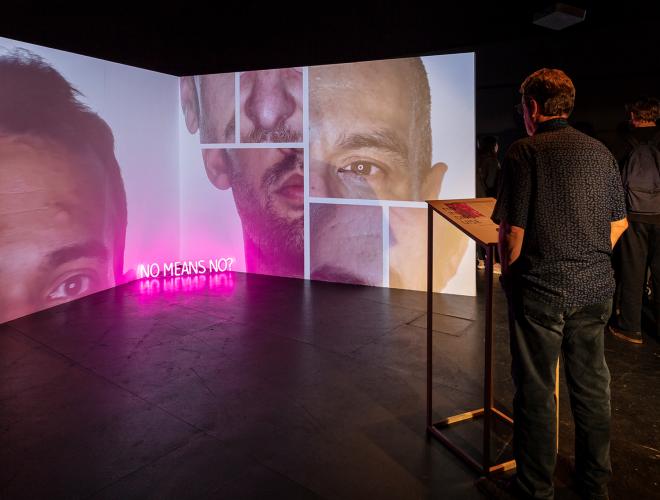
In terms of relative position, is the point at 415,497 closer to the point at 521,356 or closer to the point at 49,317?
the point at 521,356

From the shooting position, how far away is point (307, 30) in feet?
16.6

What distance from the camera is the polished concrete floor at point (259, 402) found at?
7.13 ft

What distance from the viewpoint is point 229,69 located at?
603 cm

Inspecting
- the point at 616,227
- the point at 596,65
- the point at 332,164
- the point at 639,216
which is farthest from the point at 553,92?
the point at 596,65

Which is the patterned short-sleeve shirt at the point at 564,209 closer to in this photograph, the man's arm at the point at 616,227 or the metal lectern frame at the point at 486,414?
the man's arm at the point at 616,227

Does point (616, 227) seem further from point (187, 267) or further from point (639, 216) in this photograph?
point (187, 267)

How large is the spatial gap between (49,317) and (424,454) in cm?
363

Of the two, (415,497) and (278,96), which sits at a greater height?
(278,96)

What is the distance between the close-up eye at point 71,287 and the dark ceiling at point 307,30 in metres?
2.17

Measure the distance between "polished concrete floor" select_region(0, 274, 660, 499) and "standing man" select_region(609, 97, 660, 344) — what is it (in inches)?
9.1

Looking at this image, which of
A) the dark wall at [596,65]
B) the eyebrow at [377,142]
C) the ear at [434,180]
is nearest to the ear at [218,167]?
the eyebrow at [377,142]

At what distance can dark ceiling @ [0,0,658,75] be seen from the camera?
4.44 meters

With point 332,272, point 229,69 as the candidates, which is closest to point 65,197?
point 229,69

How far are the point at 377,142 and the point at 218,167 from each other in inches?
80.0
